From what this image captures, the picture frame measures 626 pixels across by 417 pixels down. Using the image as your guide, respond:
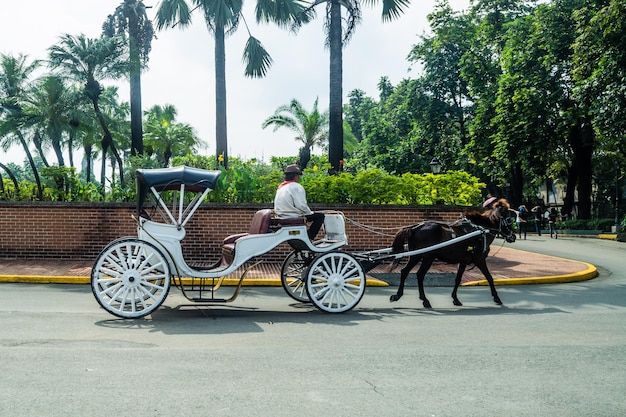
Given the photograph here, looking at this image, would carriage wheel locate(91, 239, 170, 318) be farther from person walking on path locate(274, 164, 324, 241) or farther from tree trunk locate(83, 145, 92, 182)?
tree trunk locate(83, 145, 92, 182)

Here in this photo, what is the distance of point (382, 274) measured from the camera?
13.8 meters

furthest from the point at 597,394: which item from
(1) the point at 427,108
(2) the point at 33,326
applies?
(1) the point at 427,108

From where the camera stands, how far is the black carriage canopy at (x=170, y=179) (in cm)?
856

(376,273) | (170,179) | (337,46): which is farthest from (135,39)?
(170,179)

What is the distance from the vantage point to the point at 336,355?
620cm

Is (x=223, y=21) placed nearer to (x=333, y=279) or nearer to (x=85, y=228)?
(x=85, y=228)

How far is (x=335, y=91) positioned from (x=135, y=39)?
8757 millimetres

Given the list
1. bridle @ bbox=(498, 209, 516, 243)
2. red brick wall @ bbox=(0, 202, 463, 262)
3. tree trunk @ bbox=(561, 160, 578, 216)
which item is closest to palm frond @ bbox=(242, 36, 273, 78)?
red brick wall @ bbox=(0, 202, 463, 262)

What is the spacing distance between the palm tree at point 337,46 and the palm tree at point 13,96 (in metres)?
15.5

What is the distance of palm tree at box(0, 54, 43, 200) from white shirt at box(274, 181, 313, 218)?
2259 cm

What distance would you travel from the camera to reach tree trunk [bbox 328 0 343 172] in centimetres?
2009

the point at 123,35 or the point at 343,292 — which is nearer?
the point at 343,292

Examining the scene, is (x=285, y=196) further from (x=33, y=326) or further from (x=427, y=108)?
(x=427, y=108)

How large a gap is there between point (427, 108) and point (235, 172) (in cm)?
3091
